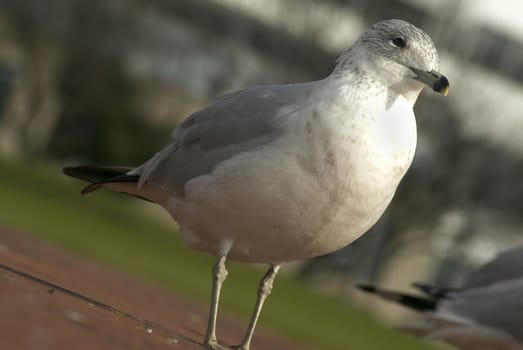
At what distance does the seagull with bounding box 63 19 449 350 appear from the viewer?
4457 millimetres

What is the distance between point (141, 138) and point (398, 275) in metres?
8.79

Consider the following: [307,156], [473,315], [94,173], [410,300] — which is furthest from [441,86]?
[410,300]

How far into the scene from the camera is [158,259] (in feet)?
57.8

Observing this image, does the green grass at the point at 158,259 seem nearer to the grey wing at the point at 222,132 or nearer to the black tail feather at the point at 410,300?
the black tail feather at the point at 410,300

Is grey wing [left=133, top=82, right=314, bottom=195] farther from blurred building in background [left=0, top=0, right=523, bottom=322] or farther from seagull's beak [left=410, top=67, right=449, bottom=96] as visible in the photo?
blurred building in background [left=0, top=0, right=523, bottom=322]

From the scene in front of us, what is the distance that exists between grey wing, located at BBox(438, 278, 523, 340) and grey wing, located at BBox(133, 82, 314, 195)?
113 inches

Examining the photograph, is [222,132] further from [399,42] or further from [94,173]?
[94,173]

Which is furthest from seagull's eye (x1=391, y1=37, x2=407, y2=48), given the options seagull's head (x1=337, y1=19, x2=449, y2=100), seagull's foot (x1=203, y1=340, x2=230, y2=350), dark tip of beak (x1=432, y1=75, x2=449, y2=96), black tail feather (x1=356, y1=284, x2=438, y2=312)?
black tail feather (x1=356, y1=284, x2=438, y2=312)

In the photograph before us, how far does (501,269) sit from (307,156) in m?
3.59

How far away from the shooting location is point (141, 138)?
32.0m

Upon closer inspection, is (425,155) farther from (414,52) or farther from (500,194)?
(414,52)

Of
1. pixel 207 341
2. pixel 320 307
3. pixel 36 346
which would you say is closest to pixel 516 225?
pixel 320 307

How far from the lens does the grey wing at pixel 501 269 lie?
25.0 feet

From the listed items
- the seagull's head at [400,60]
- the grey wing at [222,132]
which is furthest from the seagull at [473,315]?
the seagull's head at [400,60]
